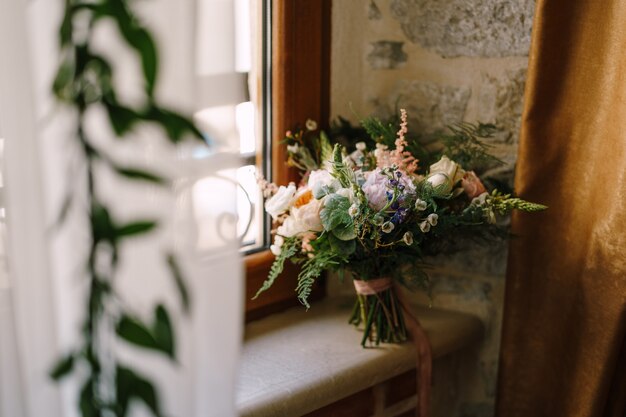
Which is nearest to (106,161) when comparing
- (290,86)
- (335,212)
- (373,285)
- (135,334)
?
(135,334)

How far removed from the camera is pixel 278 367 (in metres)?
1.68

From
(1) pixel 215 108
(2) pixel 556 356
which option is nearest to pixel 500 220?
(2) pixel 556 356

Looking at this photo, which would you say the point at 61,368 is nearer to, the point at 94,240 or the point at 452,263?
the point at 94,240

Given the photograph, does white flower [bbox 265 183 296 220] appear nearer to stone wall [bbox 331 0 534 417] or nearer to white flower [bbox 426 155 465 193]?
white flower [bbox 426 155 465 193]

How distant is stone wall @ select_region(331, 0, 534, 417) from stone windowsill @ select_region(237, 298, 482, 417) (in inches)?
3.8

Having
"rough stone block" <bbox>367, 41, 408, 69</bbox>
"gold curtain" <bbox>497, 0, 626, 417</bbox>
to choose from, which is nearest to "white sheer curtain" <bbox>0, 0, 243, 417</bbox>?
"gold curtain" <bbox>497, 0, 626, 417</bbox>

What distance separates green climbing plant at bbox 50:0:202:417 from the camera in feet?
2.79

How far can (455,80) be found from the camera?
1962mm

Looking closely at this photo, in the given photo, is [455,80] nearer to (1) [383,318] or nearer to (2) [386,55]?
(2) [386,55]

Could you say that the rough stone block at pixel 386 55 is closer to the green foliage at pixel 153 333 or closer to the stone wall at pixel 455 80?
the stone wall at pixel 455 80

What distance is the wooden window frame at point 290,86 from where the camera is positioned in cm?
188

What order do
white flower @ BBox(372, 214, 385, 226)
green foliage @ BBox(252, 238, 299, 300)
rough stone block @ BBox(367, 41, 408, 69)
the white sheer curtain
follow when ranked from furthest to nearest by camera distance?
rough stone block @ BBox(367, 41, 408, 69)
green foliage @ BBox(252, 238, 299, 300)
white flower @ BBox(372, 214, 385, 226)
the white sheer curtain

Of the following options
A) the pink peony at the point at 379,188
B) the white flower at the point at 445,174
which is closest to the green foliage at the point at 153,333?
the pink peony at the point at 379,188

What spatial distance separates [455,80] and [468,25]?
13cm
